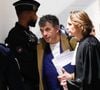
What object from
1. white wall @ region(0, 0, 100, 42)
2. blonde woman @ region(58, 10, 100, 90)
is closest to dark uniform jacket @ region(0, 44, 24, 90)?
blonde woman @ region(58, 10, 100, 90)

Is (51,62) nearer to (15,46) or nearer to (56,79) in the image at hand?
(56,79)

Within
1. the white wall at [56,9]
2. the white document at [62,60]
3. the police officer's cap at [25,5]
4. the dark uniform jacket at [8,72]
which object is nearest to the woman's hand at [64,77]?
the white document at [62,60]

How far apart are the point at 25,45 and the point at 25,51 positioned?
1.9 inches

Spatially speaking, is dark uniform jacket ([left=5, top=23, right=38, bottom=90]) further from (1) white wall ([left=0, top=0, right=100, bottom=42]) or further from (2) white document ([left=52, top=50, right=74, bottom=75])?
(1) white wall ([left=0, top=0, right=100, bottom=42])

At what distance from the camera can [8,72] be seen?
1.69 meters

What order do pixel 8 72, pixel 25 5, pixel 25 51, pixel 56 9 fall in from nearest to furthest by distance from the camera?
pixel 8 72
pixel 25 51
pixel 25 5
pixel 56 9

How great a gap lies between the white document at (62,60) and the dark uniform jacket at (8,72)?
51 cm

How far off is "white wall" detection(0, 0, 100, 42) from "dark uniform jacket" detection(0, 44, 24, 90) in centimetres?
110

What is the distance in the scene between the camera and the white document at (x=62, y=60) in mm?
2170

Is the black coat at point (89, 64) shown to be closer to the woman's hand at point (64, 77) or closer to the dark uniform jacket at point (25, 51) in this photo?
the woman's hand at point (64, 77)

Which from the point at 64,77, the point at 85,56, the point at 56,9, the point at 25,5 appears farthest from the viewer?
the point at 56,9

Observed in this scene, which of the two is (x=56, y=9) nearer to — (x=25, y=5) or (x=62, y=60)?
(x=25, y=5)

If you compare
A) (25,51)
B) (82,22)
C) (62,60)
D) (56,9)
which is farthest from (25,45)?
(56,9)

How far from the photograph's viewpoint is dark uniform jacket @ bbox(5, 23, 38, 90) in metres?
2.25
